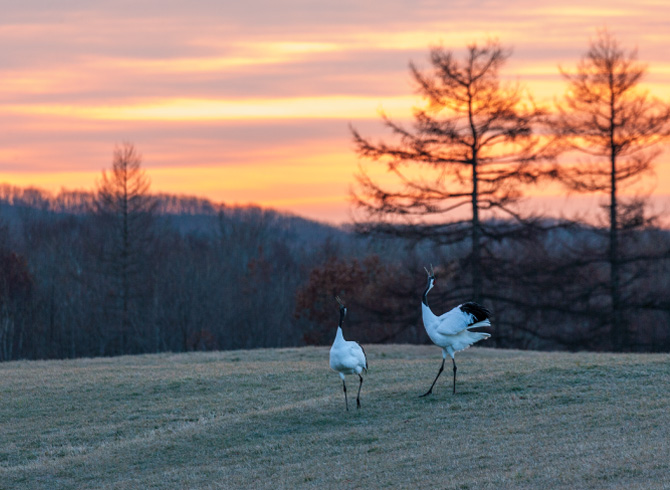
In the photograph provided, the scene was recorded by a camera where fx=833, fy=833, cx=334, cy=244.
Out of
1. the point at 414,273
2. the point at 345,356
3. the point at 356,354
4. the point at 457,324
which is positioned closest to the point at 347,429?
the point at 345,356

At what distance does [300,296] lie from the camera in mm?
54750

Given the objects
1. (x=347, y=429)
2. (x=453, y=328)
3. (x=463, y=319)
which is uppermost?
(x=463, y=319)

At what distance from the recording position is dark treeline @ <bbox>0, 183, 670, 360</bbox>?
1714 inches

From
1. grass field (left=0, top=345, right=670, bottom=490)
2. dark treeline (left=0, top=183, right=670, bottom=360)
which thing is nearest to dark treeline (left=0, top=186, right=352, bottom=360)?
dark treeline (left=0, top=183, right=670, bottom=360)

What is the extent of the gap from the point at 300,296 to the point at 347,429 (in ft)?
131

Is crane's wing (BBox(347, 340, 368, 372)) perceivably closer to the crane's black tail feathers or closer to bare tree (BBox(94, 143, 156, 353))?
the crane's black tail feathers

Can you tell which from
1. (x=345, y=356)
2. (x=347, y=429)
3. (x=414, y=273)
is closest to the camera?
(x=347, y=429)

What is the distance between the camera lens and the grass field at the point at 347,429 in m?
11.6

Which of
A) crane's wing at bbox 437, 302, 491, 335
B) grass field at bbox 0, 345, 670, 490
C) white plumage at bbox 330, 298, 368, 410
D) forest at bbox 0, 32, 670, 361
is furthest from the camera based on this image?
forest at bbox 0, 32, 670, 361

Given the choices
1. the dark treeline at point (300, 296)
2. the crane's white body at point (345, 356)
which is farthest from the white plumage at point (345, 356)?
the dark treeline at point (300, 296)

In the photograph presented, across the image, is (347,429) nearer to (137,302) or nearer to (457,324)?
(457,324)

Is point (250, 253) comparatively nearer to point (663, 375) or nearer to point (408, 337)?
point (408, 337)

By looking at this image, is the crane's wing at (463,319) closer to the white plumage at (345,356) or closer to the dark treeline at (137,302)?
the white plumage at (345,356)

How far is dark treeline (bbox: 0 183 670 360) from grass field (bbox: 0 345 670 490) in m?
21.8
